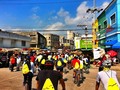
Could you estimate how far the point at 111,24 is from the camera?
3488 centimetres

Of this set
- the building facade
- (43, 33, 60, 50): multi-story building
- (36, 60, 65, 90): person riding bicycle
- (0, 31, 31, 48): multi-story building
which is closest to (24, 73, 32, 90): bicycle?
(36, 60, 65, 90): person riding bicycle

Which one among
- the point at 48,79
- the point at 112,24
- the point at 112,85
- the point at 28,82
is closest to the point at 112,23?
the point at 112,24

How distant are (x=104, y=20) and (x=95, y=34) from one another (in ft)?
25.1

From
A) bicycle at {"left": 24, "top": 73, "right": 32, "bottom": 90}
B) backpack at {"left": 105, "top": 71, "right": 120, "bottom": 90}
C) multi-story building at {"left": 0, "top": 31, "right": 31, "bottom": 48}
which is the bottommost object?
bicycle at {"left": 24, "top": 73, "right": 32, "bottom": 90}

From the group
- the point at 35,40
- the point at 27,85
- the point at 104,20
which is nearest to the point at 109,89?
the point at 27,85

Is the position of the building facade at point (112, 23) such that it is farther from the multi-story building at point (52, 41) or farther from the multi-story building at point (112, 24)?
the multi-story building at point (52, 41)

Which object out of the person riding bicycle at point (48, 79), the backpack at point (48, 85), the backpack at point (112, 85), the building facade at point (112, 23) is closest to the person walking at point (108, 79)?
the backpack at point (112, 85)

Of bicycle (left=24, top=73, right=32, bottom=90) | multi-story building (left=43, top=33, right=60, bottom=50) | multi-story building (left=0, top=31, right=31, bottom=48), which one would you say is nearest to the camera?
bicycle (left=24, top=73, right=32, bottom=90)

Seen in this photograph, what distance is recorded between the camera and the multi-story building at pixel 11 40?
46.5m

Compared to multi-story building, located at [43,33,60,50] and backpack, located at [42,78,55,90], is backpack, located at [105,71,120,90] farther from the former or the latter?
multi-story building, located at [43,33,60,50]

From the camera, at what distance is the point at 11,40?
5159cm

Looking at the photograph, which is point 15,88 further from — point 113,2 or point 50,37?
point 50,37

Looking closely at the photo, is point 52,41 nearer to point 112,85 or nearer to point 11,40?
point 11,40

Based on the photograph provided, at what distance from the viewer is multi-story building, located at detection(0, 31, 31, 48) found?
46.5m
